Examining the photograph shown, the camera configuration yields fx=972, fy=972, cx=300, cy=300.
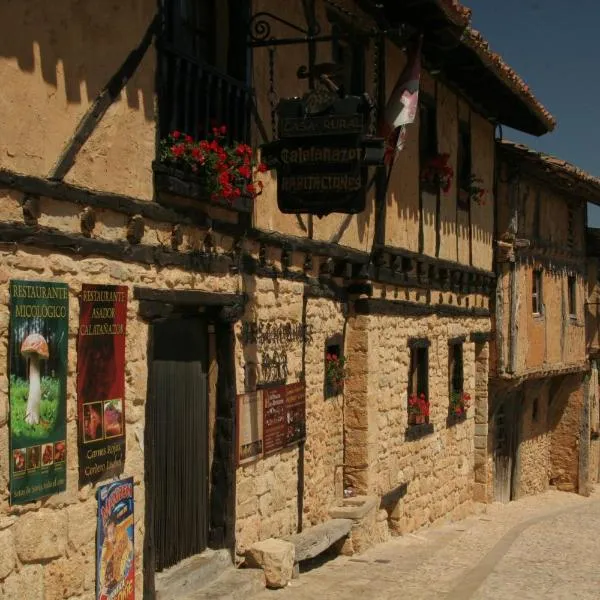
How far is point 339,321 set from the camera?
1052 centimetres

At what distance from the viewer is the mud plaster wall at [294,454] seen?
8.06m

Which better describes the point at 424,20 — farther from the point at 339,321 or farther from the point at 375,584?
the point at 375,584

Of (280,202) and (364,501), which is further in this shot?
(364,501)

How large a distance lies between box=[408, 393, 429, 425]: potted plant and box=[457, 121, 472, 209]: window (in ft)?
10.8

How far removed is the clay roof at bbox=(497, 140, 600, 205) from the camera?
645 inches

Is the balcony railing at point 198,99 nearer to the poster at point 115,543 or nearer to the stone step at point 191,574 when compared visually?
the poster at point 115,543

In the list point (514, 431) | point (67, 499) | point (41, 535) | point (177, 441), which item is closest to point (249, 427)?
point (177, 441)

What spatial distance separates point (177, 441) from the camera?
725 centimetres

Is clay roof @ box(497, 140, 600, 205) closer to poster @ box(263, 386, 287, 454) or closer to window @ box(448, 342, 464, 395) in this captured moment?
window @ box(448, 342, 464, 395)

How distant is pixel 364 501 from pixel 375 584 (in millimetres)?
1743

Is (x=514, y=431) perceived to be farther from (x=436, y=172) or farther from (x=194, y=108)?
(x=194, y=108)

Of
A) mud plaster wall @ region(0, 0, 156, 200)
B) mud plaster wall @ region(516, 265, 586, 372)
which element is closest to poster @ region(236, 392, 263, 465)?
mud plaster wall @ region(0, 0, 156, 200)

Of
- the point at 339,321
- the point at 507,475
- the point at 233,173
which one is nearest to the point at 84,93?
the point at 233,173

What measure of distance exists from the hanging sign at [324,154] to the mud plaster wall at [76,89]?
1166mm
